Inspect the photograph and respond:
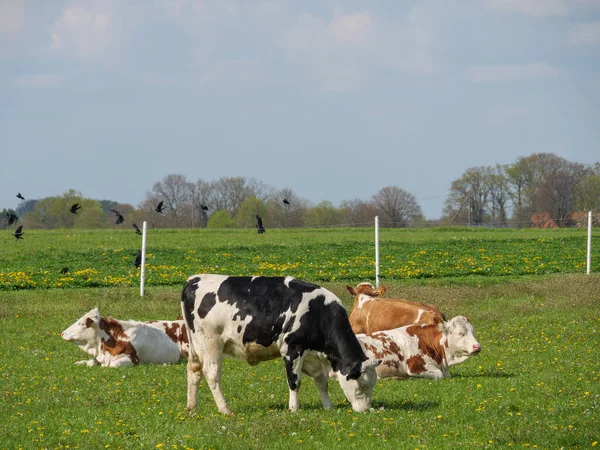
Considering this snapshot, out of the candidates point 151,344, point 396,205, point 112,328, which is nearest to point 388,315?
point 151,344

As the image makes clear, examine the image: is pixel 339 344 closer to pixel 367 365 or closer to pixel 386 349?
pixel 367 365

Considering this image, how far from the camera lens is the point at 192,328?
1048 centimetres

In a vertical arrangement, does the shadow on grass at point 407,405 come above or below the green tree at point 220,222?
below

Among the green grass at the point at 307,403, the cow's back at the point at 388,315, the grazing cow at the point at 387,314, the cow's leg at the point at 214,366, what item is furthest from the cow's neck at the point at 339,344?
the cow's back at the point at 388,315

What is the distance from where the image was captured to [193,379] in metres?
10.2

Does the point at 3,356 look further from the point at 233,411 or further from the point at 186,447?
the point at 186,447

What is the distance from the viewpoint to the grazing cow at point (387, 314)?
14951 mm

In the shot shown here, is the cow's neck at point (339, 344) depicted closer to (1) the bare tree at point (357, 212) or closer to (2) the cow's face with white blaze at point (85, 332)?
(2) the cow's face with white blaze at point (85, 332)

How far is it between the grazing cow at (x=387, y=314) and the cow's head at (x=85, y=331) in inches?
190

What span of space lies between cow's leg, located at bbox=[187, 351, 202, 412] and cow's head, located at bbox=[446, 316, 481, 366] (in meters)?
4.44

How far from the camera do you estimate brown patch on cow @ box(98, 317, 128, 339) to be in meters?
14.3

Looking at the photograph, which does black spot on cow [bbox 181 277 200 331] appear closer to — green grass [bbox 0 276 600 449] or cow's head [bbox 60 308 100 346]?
green grass [bbox 0 276 600 449]

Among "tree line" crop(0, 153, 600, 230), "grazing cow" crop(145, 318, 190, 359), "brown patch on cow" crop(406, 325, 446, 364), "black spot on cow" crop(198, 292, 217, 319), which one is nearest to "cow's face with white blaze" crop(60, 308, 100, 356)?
"grazing cow" crop(145, 318, 190, 359)

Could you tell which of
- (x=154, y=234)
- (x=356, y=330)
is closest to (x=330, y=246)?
(x=154, y=234)
